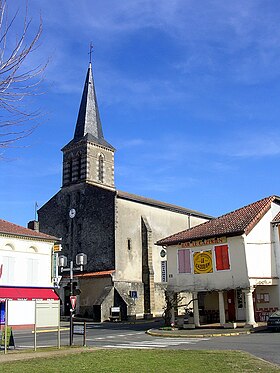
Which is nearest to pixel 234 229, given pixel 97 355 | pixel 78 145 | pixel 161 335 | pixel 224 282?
pixel 224 282

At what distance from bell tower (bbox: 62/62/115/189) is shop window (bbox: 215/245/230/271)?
70.5ft

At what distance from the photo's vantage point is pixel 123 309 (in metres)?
38.8

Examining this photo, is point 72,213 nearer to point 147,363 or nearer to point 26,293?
point 26,293

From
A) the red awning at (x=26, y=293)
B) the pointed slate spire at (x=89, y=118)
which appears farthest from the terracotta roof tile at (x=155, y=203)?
the red awning at (x=26, y=293)

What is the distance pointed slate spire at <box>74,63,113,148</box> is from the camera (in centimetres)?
4891

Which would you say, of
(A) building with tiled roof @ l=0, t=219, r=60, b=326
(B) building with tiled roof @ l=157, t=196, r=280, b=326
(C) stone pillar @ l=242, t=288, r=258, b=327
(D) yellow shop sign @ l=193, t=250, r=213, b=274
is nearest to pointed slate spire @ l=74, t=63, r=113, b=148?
(A) building with tiled roof @ l=0, t=219, r=60, b=326

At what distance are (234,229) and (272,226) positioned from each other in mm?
3372

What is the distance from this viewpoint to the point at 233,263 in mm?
25969

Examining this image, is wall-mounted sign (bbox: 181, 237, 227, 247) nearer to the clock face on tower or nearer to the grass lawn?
the grass lawn

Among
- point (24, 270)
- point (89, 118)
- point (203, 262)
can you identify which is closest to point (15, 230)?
point (24, 270)

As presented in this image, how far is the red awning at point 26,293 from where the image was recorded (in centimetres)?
3209

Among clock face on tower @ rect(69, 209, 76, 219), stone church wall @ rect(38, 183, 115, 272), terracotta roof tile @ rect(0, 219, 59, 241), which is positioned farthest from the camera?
clock face on tower @ rect(69, 209, 76, 219)

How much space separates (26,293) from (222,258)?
1506 centimetres

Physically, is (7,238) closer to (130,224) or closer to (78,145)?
(130,224)
